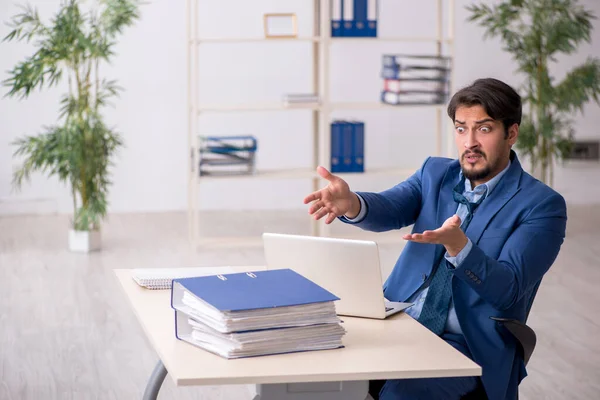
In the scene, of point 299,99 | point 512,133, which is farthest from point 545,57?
point 512,133

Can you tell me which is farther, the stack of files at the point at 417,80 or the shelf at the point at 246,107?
the stack of files at the point at 417,80

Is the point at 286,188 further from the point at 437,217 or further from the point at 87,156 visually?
the point at 437,217

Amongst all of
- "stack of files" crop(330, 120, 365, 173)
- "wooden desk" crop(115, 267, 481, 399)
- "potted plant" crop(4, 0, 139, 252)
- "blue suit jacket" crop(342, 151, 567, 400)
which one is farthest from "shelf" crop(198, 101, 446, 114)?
"wooden desk" crop(115, 267, 481, 399)

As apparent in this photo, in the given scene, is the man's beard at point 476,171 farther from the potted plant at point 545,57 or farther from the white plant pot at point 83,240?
the potted plant at point 545,57

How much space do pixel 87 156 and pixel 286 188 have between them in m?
2.18

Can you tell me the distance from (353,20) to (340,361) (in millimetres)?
4564

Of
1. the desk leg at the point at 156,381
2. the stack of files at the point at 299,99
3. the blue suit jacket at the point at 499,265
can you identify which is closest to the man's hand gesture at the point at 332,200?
the blue suit jacket at the point at 499,265

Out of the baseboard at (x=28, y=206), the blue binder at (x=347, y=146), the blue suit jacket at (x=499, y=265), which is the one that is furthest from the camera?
the baseboard at (x=28, y=206)

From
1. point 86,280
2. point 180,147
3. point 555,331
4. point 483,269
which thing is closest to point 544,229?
point 483,269

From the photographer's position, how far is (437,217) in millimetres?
2781

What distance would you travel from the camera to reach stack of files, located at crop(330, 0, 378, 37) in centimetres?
632

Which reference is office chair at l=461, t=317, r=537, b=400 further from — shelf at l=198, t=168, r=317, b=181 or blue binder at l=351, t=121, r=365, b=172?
blue binder at l=351, t=121, r=365, b=172

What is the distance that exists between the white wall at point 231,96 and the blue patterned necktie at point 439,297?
5126 millimetres

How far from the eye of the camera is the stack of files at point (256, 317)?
203 cm
